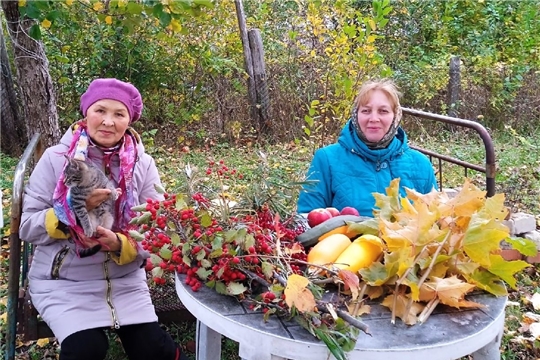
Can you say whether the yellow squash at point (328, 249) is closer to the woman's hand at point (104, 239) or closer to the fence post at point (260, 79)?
the woman's hand at point (104, 239)

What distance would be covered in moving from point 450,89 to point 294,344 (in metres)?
7.41

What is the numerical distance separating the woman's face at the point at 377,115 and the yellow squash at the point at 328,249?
1.07 metres

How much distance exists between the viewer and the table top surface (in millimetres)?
1386

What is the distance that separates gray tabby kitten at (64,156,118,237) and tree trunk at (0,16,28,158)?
15.3 feet

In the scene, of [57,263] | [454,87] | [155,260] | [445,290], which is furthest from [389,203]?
[454,87]

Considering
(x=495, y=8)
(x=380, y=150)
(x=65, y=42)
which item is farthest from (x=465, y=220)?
(x=495, y=8)

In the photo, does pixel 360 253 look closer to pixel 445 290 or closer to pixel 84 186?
pixel 445 290

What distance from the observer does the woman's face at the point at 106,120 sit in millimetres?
2211

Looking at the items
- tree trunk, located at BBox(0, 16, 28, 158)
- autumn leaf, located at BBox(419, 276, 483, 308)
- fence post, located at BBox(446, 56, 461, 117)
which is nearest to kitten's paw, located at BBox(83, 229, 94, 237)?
autumn leaf, located at BBox(419, 276, 483, 308)

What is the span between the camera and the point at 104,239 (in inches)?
83.7

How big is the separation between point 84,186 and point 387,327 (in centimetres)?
120

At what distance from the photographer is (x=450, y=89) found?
26.6ft

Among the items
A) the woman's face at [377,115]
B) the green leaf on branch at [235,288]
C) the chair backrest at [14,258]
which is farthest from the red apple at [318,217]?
the chair backrest at [14,258]

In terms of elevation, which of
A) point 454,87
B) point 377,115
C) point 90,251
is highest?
point 377,115
